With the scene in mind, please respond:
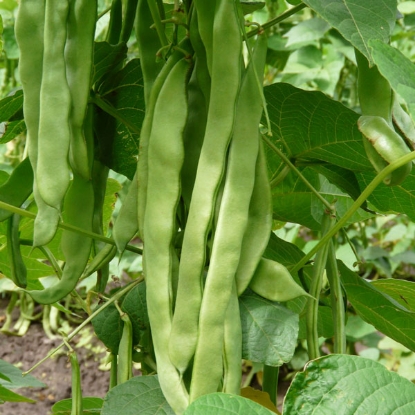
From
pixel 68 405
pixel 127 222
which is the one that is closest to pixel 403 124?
pixel 127 222

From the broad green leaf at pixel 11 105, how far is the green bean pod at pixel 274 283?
43 cm

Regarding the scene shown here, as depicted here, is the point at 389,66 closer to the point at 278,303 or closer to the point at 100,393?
the point at 278,303

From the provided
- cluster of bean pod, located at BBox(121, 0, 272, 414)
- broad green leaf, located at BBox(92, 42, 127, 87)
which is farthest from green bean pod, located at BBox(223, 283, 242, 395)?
broad green leaf, located at BBox(92, 42, 127, 87)

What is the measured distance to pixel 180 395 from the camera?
633mm

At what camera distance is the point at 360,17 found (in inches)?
24.4

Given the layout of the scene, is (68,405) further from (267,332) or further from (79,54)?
(79,54)

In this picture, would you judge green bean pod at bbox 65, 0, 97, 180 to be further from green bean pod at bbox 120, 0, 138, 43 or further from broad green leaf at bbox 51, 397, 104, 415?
broad green leaf at bbox 51, 397, 104, 415

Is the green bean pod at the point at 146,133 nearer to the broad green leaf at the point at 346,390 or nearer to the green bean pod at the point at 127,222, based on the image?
the green bean pod at the point at 127,222

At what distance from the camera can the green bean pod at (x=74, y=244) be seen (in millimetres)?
765

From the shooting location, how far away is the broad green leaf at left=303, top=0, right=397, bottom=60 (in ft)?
1.96

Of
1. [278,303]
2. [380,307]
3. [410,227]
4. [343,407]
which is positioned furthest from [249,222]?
[410,227]

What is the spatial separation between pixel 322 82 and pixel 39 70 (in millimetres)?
1739

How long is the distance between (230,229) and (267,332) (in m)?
0.13

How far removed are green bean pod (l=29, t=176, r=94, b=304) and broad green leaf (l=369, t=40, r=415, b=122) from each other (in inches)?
15.5
